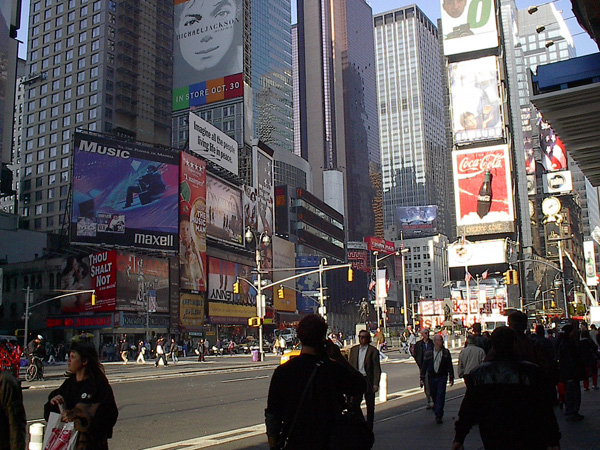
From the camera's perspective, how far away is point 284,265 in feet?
358

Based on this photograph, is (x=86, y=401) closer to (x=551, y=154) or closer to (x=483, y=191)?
(x=483, y=191)

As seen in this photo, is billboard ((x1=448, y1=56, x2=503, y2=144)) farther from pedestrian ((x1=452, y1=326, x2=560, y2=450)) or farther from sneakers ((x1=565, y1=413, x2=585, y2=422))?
pedestrian ((x1=452, y1=326, x2=560, y2=450))

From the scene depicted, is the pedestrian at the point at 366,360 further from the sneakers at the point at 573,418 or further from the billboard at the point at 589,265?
the billboard at the point at 589,265

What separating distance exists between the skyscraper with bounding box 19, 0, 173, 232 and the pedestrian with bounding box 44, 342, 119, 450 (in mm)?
105141

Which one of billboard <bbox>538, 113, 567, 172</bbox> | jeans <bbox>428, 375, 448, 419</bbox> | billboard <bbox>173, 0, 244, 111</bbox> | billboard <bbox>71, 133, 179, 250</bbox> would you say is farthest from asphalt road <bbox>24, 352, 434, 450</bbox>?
billboard <bbox>538, 113, 567, 172</bbox>

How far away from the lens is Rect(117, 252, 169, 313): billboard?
2584 inches

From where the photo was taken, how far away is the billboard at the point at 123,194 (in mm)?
66312

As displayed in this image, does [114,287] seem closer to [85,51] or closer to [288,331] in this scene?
[288,331]

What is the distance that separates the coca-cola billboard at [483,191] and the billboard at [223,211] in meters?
40.1

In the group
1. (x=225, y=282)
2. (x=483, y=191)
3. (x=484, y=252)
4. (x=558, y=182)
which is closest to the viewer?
(x=225, y=282)

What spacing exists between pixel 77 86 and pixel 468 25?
65.1 metres

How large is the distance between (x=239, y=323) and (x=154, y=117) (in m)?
45.6

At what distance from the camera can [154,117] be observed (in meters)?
117

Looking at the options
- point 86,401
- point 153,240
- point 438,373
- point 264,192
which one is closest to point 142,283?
point 153,240
